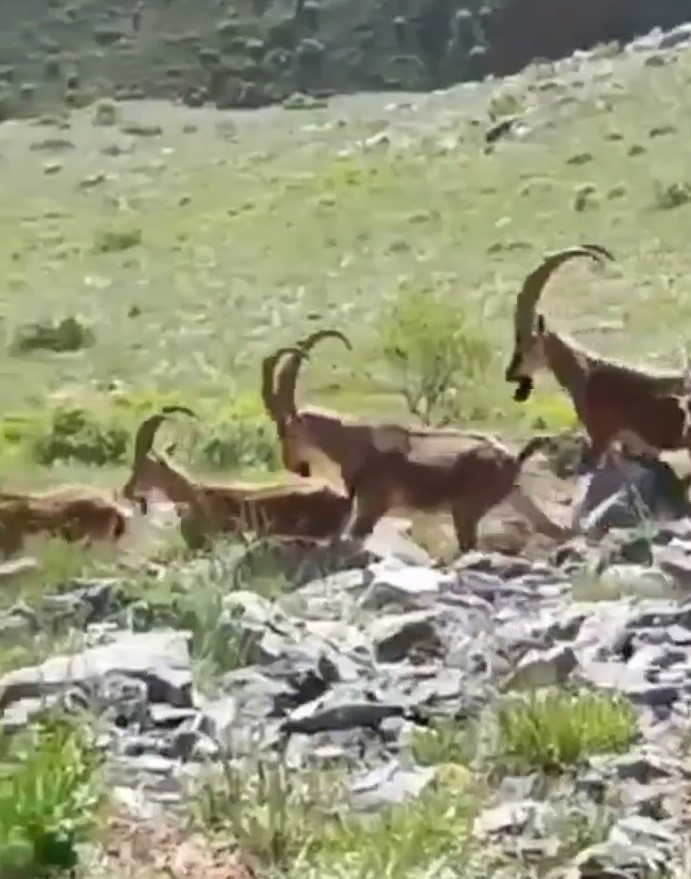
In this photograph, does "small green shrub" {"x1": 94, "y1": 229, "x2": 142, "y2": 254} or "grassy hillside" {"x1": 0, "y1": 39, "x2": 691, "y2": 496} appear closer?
"grassy hillside" {"x1": 0, "y1": 39, "x2": 691, "y2": 496}

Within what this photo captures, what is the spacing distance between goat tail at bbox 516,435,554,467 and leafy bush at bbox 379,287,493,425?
178 inches

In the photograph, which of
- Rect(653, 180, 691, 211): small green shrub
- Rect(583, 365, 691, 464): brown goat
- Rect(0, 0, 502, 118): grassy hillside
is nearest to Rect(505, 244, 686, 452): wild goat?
Rect(583, 365, 691, 464): brown goat

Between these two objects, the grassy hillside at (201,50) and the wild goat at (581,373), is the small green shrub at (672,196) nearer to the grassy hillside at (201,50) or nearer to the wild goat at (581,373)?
the wild goat at (581,373)

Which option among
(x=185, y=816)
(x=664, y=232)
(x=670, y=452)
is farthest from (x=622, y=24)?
(x=185, y=816)

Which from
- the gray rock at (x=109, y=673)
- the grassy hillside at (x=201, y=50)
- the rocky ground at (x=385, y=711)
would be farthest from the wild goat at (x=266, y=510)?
Result: the grassy hillside at (x=201, y=50)

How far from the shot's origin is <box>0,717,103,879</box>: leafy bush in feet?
18.5

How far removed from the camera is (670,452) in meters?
11.3

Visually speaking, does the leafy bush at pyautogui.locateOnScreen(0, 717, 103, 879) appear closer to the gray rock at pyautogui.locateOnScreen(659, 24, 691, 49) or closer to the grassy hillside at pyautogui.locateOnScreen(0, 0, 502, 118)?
the gray rock at pyautogui.locateOnScreen(659, 24, 691, 49)

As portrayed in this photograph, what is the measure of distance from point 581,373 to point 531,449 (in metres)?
0.61

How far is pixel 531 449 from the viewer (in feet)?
37.6

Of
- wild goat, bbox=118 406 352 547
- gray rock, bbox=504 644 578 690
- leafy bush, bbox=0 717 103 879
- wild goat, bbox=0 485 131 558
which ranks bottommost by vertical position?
wild goat, bbox=0 485 131 558

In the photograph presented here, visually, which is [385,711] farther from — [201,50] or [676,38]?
[201,50]

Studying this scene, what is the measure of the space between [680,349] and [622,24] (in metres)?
59.8

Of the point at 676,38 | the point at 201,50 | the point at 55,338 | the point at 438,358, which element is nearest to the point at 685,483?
the point at 438,358
